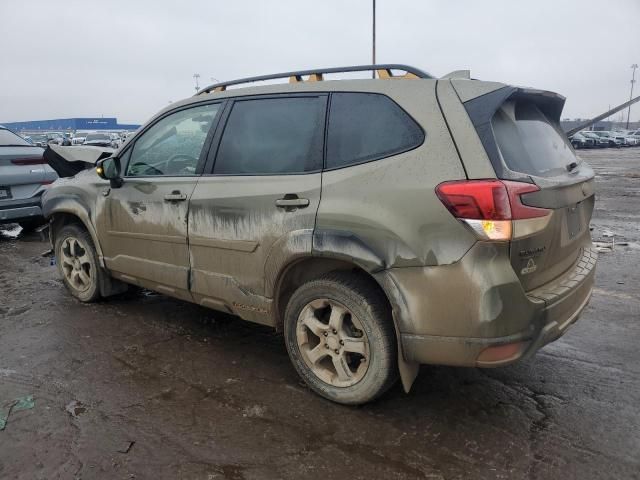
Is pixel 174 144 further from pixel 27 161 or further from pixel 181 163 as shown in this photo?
pixel 27 161

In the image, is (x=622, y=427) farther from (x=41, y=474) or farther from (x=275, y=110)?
(x=41, y=474)

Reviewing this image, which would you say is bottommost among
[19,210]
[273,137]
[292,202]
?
[19,210]

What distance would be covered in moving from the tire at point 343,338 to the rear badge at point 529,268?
0.71 meters

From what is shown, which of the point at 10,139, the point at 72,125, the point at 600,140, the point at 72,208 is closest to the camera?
the point at 72,208

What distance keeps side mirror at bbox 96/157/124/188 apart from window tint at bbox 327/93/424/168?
1963 mm

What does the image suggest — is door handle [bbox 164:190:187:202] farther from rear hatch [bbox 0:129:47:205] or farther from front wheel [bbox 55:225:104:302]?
rear hatch [bbox 0:129:47:205]

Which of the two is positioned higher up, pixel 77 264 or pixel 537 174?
pixel 537 174

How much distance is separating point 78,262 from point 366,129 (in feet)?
10.6

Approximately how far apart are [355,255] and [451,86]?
1008 mm

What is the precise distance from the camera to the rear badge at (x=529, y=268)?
238 cm

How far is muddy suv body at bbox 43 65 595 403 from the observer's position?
7.71 feet

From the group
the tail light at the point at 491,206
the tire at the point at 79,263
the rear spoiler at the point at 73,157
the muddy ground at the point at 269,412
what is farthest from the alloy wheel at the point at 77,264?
the tail light at the point at 491,206

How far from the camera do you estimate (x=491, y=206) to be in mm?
2266

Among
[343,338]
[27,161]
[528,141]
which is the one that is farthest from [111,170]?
[27,161]
